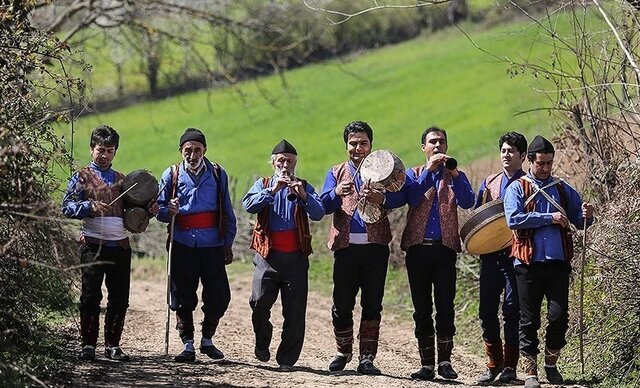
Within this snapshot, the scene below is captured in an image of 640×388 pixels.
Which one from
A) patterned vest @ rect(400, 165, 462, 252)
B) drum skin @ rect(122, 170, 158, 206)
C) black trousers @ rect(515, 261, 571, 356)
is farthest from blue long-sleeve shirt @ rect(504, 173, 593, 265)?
drum skin @ rect(122, 170, 158, 206)

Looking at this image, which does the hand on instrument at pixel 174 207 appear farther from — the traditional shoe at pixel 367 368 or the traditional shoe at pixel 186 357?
the traditional shoe at pixel 367 368

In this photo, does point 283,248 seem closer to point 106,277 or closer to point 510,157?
point 106,277

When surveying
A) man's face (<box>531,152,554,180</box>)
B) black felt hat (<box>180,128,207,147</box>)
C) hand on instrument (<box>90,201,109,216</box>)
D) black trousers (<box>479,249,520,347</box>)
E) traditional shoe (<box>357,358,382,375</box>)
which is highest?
black felt hat (<box>180,128,207,147</box>)

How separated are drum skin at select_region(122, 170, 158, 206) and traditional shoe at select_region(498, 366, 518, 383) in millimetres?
3408

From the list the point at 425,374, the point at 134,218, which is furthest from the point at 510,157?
the point at 134,218

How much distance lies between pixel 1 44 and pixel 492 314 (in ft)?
15.3

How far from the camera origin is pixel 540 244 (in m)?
9.97

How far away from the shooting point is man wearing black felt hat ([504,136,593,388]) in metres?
9.95

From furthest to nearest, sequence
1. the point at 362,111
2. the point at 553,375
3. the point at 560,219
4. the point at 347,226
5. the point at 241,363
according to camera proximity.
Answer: the point at 362,111, the point at 241,363, the point at 347,226, the point at 553,375, the point at 560,219

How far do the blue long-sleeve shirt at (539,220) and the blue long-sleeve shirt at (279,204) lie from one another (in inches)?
63.5

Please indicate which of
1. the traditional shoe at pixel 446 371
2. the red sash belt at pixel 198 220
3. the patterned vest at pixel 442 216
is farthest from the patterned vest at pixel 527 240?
the red sash belt at pixel 198 220

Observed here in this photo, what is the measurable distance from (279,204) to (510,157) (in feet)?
6.72

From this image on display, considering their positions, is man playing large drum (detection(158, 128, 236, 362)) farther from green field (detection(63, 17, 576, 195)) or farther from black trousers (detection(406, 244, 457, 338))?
green field (detection(63, 17, 576, 195))

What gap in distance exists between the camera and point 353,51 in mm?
48719
